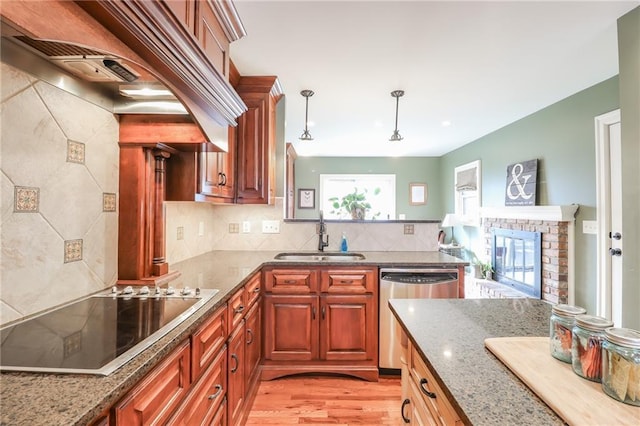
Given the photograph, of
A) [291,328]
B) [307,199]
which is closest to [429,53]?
[291,328]

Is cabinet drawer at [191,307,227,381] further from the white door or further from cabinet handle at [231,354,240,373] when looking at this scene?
the white door

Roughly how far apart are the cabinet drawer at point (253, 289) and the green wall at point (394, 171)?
434 centimetres

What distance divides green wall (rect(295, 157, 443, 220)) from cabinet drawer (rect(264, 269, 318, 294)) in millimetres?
4224

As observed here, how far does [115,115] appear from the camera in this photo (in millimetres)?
1457

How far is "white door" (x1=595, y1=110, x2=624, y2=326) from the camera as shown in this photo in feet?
8.36

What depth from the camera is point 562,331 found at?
735 mm

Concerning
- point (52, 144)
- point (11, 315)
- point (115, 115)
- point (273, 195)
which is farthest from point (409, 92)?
point (11, 315)

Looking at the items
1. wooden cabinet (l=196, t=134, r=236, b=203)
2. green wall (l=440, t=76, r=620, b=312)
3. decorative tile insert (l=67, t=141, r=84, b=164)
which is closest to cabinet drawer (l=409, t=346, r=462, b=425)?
wooden cabinet (l=196, t=134, r=236, b=203)

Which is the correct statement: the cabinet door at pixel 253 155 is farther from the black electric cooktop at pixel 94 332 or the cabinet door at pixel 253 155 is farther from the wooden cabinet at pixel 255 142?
the black electric cooktop at pixel 94 332

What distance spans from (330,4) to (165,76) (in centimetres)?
118

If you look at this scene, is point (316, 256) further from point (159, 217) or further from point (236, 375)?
point (159, 217)

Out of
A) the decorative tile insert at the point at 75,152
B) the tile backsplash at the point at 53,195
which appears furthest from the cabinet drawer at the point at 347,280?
the decorative tile insert at the point at 75,152

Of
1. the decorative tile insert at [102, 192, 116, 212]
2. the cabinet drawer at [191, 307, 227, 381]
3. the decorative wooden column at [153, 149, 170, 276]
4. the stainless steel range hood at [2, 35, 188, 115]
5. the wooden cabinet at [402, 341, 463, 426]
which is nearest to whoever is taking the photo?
the wooden cabinet at [402, 341, 463, 426]

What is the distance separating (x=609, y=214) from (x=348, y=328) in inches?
102
